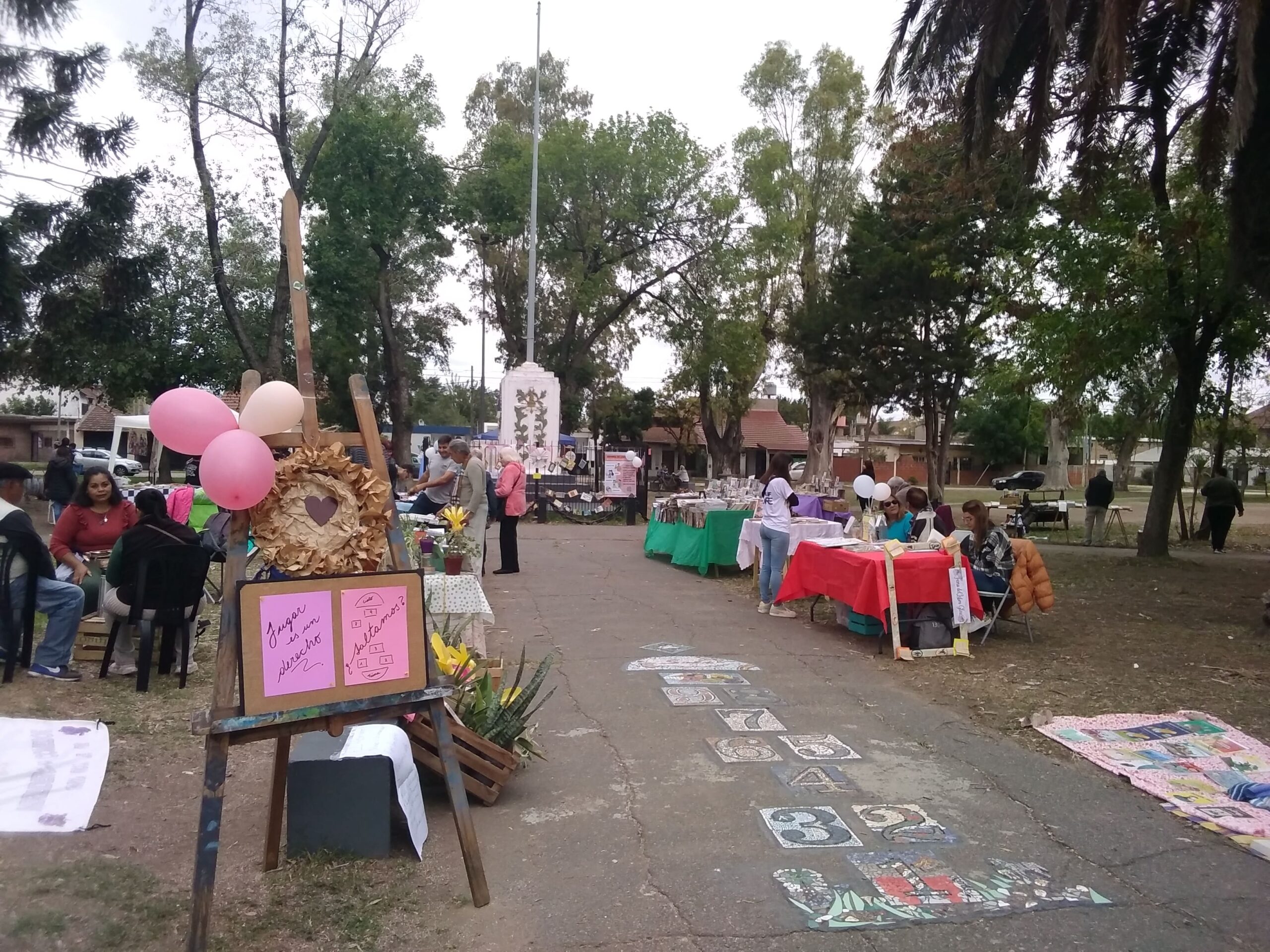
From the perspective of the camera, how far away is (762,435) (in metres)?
62.6

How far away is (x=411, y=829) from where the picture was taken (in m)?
4.09

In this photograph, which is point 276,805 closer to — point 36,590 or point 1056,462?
point 36,590

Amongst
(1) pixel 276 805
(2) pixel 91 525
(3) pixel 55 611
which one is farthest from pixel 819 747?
(2) pixel 91 525

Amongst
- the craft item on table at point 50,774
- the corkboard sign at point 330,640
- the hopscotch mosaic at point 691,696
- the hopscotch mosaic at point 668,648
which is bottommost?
the hopscotch mosaic at point 691,696

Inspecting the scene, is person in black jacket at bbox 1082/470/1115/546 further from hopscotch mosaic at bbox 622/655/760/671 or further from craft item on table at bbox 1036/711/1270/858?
craft item on table at bbox 1036/711/1270/858

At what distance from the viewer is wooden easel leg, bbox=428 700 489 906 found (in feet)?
11.9

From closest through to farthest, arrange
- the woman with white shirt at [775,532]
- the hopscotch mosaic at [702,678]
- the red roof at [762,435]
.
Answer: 1. the hopscotch mosaic at [702,678]
2. the woman with white shirt at [775,532]
3. the red roof at [762,435]

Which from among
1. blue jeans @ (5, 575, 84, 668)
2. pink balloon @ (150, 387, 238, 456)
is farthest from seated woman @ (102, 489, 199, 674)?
pink balloon @ (150, 387, 238, 456)

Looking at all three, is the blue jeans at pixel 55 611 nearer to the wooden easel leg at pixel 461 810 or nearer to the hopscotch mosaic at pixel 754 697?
the wooden easel leg at pixel 461 810

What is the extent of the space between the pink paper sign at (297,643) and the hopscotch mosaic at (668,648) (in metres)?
5.04

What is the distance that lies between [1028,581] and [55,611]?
783 cm

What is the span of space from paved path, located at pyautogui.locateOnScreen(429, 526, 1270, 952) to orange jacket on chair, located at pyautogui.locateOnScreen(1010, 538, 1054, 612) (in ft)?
6.72

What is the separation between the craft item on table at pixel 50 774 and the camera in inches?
160

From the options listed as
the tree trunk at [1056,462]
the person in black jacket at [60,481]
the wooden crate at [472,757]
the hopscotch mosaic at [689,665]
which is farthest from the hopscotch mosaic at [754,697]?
the tree trunk at [1056,462]
